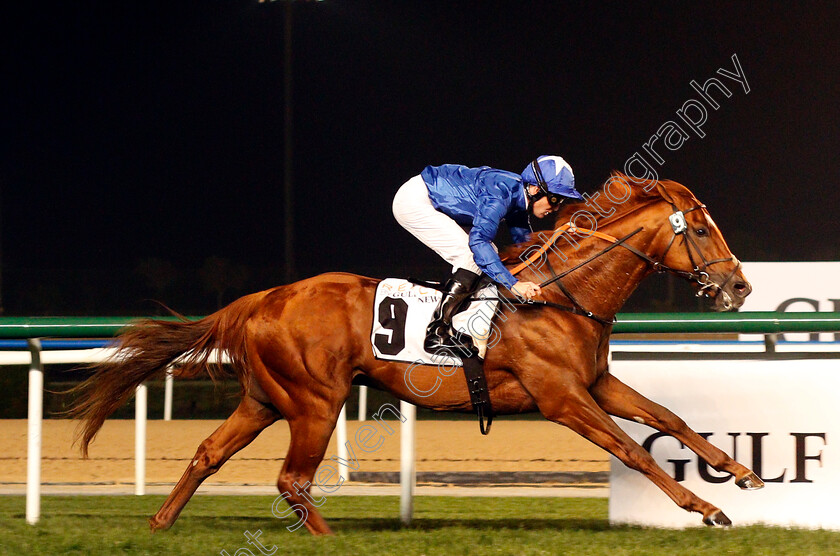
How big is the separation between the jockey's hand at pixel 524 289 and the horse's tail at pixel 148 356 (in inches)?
38.8

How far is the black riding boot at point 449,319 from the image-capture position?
11.4ft

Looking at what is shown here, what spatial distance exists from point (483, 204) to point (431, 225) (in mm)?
319

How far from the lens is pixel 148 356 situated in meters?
3.82

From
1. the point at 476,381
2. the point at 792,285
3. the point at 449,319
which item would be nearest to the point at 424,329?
the point at 449,319

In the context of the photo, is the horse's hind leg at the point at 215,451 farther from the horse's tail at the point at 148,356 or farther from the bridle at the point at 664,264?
the bridle at the point at 664,264

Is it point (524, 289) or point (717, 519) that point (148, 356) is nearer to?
point (524, 289)

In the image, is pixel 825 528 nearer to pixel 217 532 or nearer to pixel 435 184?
pixel 435 184

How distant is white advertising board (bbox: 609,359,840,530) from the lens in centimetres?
359

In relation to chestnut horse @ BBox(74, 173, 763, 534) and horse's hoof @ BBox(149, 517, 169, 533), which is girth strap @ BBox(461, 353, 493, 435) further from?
horse's hoof @ BBox(149, 517, 169, 533)

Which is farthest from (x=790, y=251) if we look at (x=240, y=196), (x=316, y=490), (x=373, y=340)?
(x=373, y=340)

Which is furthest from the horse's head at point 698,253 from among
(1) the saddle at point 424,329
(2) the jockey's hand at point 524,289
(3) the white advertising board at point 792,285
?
(3) the white advertising board at point 792,285

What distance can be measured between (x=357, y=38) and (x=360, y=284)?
77.8ft

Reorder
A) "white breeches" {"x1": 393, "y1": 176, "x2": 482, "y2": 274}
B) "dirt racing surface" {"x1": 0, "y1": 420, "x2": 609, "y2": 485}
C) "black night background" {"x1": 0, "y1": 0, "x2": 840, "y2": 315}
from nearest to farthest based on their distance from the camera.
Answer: "white breeches" {"x1": 393, "y1": 176, "x2": 482, "y2": 274}
"dirt racing surface" {"x1": 0, "y1": 420, "x2": 609, "y2": 485}
"black night background" {"x1": 0, "y1": 0, "x2": 840, "y2": 315}

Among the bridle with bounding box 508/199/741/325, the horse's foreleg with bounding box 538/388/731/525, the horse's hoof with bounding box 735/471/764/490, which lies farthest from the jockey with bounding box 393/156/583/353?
the horse's hoof with bounding box 735/471/764/490
